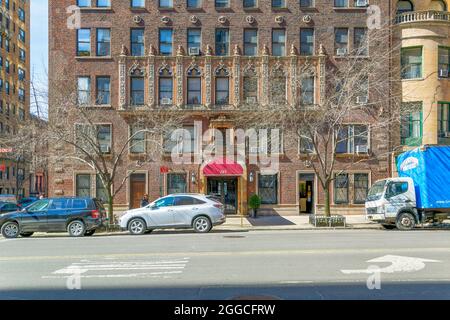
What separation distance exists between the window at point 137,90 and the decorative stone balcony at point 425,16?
1784 cm

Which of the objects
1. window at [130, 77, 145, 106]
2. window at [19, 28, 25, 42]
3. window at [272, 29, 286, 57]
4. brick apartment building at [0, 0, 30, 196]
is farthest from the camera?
window at [19, 28, 25, 42]

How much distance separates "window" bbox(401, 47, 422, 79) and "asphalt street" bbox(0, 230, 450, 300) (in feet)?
59.8

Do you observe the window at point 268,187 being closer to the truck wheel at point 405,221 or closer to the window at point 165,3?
the truck wheel at point 405,221

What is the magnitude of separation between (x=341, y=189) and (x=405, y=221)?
33.3 ft

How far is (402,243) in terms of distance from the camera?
1552cm

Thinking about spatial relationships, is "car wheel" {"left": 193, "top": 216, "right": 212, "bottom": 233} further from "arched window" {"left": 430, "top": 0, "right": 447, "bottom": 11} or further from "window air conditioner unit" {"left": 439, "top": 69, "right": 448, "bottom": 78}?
"arched window" {"left": 430, "top": 0, "right": 447, "bottom": 11}

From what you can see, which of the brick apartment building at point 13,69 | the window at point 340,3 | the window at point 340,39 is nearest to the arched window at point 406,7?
the window at point 340,3

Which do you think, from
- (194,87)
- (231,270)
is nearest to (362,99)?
(194,87)

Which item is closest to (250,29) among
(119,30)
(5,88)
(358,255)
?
(119,30)

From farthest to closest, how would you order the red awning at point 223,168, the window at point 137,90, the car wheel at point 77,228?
1. the window at point 137,90
2. the red awning at point 223,168
3. the car wheel at point 77,228

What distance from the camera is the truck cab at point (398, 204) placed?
71.7 ft

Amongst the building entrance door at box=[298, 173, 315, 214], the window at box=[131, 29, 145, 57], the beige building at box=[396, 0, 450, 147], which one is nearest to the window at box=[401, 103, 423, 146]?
the beige building at box=[396, 0, 450, 147]

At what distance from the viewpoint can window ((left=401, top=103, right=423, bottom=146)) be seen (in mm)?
31211

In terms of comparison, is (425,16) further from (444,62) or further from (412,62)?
(444,62)
